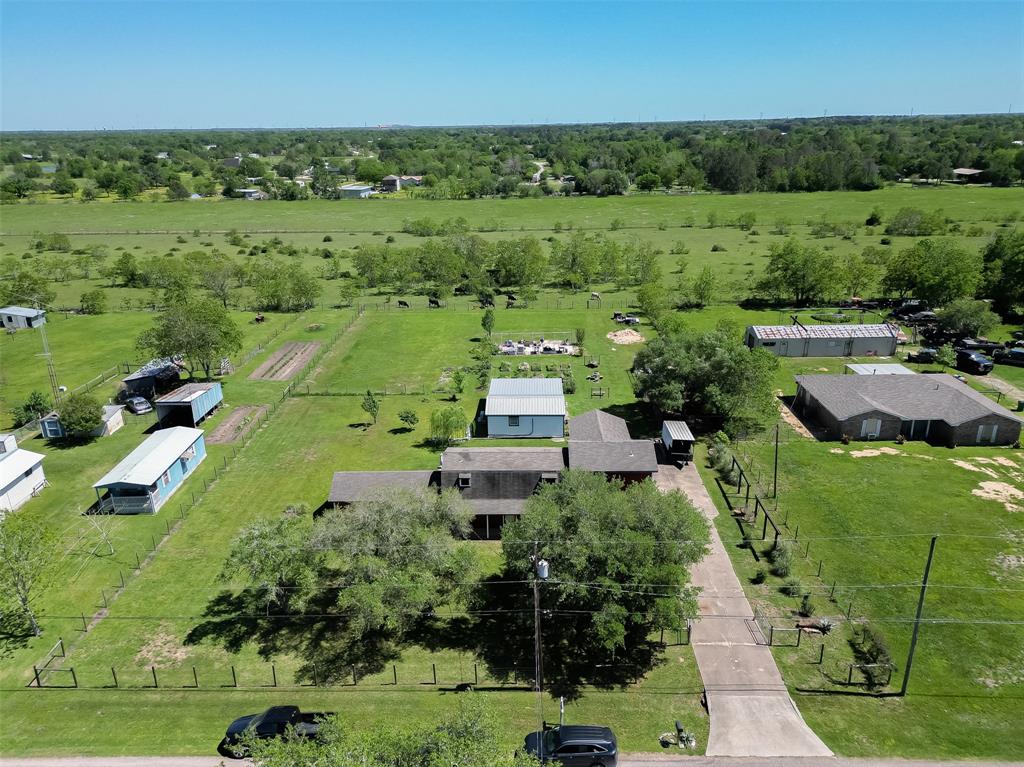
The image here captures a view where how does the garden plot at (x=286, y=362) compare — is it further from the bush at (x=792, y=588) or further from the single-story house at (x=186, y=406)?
the bush at (x=792, y=588)

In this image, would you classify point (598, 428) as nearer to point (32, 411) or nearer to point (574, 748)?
point (574, 748)

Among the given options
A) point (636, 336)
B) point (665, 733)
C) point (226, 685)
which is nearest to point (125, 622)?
point (226, 685)

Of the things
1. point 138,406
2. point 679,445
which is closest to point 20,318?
point 138,406

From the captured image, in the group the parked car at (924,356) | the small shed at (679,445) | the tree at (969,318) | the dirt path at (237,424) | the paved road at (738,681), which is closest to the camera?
the paved road at (738,681)

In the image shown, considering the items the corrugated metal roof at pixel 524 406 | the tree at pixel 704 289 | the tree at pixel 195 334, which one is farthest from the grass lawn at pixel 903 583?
the tree at pixel 195 334

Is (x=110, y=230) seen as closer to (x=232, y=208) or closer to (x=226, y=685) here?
(x=232, y=208)

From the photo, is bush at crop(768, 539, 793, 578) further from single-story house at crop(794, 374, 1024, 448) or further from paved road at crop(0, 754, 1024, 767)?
single-story house at crop(794, 374, 1024, 448)
